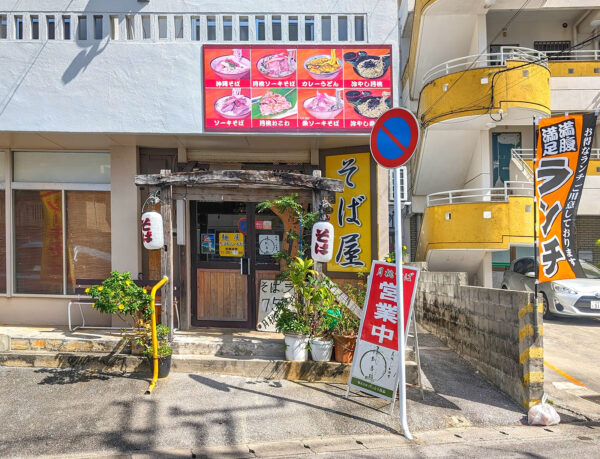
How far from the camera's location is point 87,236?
816 centimetres

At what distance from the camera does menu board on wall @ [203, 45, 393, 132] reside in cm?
720

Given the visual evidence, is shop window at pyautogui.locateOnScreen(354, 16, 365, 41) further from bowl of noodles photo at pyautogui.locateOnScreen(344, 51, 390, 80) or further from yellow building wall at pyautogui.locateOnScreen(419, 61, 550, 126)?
yellow building wall at pyautogui.locateOnScreen(419, 61, 550, 126)

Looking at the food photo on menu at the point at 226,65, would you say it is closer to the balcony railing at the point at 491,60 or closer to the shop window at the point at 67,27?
the shop window at the point at 67,27

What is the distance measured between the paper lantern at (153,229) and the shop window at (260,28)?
3.83 metres

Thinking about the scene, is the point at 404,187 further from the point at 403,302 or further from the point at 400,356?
the point at 400,356

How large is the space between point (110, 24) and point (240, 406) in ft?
22.4

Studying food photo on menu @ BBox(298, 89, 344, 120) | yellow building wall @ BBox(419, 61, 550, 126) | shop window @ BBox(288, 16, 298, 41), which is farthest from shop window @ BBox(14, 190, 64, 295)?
yellow building wall @ BBox(419, 61, 550, 126)

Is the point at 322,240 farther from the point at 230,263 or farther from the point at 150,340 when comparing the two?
the point at 150,340

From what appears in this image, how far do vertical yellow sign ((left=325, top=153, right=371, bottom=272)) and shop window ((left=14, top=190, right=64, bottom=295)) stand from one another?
5.45 metres

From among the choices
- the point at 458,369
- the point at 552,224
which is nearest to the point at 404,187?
the point at 552,224

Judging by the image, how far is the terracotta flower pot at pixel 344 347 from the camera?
6.06 meters

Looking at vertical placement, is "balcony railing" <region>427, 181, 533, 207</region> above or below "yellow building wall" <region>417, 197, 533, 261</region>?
above

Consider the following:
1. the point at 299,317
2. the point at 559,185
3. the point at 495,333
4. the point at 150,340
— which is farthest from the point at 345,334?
the point at 559,185

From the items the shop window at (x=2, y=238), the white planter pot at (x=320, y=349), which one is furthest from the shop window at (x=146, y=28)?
the white planter pot at (x=320, y=349)
